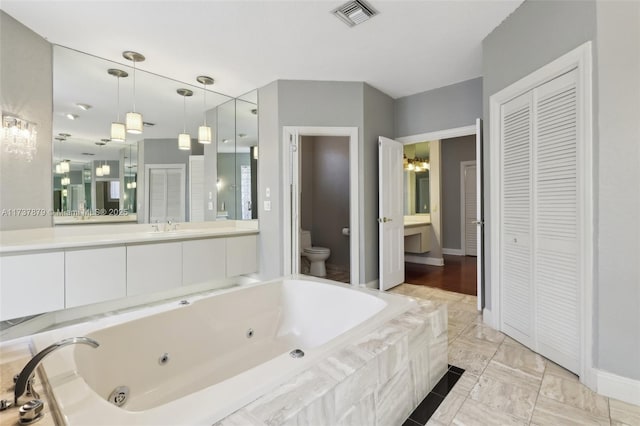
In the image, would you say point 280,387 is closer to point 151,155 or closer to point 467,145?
point 151,155

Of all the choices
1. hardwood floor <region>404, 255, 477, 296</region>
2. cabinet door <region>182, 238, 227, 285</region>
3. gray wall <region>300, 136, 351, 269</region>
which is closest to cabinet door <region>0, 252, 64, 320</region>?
cabinet door <region>182, 238, 227, 285</region>

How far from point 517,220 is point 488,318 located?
924 millimetres

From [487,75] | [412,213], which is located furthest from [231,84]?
[412,213]

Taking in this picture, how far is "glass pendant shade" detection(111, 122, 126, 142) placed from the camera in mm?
3088

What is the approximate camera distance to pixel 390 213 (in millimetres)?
3811

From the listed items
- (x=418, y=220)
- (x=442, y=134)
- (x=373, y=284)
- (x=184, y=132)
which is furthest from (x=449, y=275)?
(x=184, y=132)

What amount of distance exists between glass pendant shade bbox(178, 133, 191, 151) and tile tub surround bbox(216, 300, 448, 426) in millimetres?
3179

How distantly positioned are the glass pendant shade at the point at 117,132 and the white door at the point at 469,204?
5.77 m

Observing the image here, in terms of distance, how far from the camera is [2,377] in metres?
1.03

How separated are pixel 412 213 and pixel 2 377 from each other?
6.16m

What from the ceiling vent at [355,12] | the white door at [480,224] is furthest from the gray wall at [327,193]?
the ceiling vent at [355,12]

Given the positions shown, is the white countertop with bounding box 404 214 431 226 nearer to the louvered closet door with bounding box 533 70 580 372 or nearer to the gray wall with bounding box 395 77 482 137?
the gray wall with bounding box 395 77 482 137

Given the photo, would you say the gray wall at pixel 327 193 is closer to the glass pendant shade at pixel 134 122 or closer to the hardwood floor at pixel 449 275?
the hardwood floor at pixel 449 275

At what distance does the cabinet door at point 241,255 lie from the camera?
11.5ft
